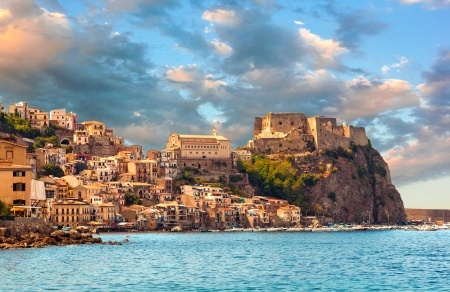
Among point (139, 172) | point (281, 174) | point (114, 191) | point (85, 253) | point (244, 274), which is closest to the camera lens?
point (244, 274)

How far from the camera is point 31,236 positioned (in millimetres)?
61594

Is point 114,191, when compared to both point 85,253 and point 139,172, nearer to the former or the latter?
point 139,172

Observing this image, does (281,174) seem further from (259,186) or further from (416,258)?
(416,258)

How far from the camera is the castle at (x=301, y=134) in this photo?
157 meters

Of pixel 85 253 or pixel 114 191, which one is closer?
pixel 85 253

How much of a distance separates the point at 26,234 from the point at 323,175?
9388 centimetres

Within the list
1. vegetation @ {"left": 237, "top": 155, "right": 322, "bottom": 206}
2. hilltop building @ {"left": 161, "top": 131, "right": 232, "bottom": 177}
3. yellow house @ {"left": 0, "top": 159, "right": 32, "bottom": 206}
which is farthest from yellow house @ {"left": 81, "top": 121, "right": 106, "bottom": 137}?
yellow house @ {"left": 0, "top": 159, "right": 32, "bottom": 206}

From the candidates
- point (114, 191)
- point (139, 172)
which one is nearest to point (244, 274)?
point (114, 191)

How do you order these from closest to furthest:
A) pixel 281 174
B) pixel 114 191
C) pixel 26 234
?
pixel 26 234, pixel 114 191, pixel 281 174

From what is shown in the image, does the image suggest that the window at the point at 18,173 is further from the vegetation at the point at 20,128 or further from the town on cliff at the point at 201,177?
the vegetation at the point at 20,128

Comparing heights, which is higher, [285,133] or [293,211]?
[285,133]

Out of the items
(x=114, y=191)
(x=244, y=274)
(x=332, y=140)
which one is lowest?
(x=244, y=274)

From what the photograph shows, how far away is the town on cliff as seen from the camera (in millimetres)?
115875

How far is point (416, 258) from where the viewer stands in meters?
57.9
